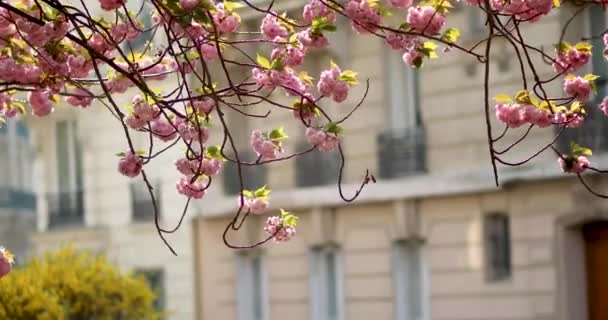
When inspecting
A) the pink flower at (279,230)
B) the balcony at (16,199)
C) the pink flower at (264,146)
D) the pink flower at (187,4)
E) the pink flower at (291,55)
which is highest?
the balcony at (16,199)

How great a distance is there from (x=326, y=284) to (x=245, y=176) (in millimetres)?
2231

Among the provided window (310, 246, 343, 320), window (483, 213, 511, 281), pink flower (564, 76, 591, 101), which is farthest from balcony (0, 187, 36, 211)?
pink flower (564, 76, 591, 101)

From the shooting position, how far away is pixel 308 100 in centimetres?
923

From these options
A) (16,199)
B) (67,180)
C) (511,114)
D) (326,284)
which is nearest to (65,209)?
(67,180)

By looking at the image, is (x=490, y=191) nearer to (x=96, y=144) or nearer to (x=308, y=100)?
(x=96, y=144)

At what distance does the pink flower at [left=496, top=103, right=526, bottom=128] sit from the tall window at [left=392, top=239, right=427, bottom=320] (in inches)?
438

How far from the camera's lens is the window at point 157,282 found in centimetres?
2506

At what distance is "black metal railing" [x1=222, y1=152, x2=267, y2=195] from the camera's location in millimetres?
22969

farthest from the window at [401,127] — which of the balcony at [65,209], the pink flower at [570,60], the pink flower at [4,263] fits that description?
the pink flower at [4,263]

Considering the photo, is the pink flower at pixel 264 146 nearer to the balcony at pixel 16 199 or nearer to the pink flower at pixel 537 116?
the pink flower at pixel 537 116

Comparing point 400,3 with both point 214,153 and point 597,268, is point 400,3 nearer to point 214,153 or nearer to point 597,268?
point 214,153

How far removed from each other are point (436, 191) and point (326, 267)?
9.37 ft

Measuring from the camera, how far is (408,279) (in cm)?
2080

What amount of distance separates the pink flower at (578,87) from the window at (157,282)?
15935 mm
